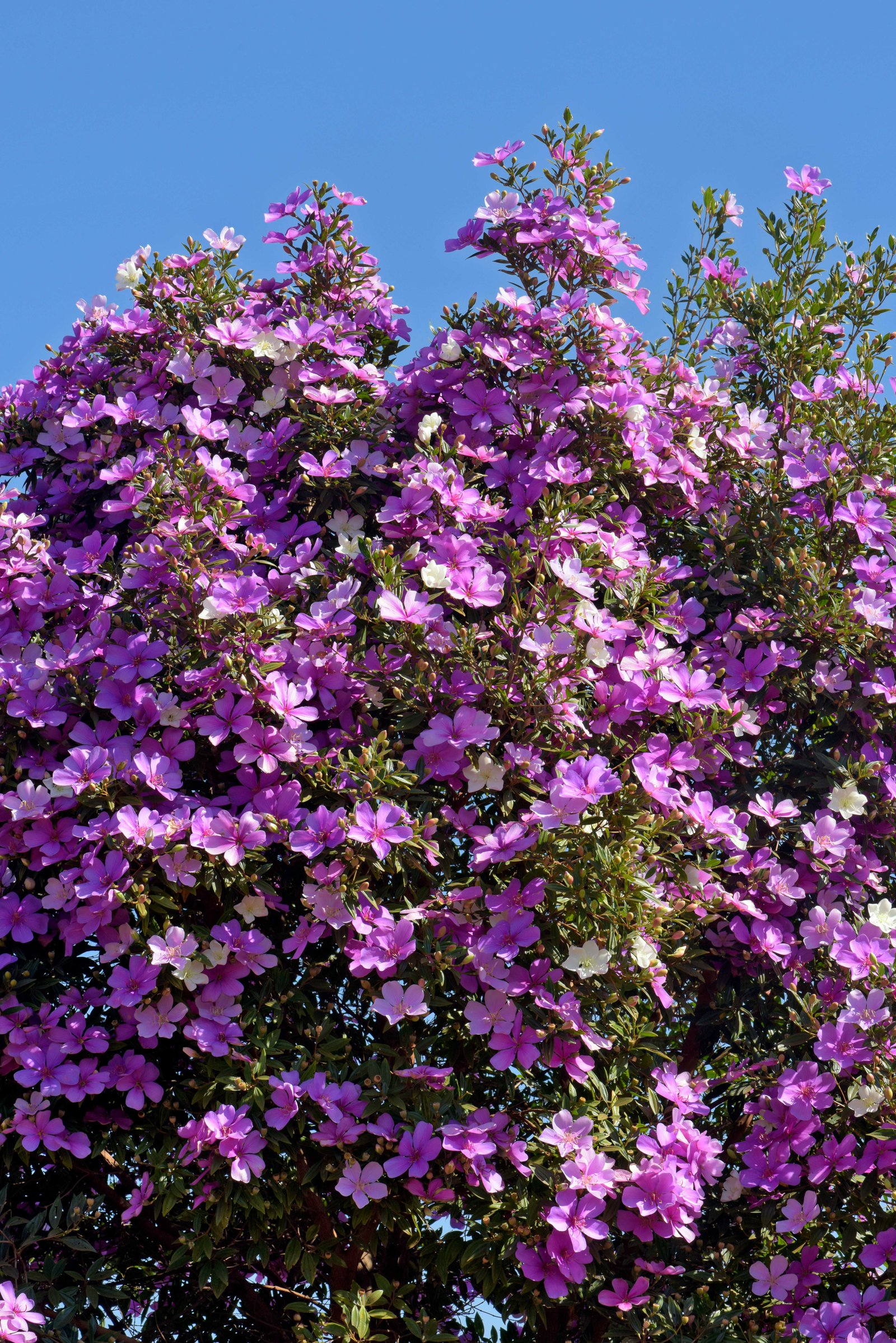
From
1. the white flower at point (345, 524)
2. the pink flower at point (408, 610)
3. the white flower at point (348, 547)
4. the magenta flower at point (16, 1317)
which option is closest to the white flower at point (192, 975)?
the magenta flower at point (16, 1317)

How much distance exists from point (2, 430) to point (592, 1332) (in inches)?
134

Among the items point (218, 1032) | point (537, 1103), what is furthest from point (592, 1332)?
point (218, 1032)

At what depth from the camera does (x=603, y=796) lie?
347cm

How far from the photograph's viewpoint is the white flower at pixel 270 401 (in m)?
4.29

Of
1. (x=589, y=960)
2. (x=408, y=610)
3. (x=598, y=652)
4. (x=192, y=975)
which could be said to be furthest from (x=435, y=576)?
(x=192, y=975)

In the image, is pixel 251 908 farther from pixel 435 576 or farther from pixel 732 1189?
pixel 732 1189

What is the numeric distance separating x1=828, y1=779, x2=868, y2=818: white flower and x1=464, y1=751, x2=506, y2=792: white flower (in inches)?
41.7

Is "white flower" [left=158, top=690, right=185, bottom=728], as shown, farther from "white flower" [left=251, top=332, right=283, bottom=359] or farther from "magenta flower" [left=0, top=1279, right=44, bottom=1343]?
"magenta flower" [left=0, top=1279, right=44, bottom=1343]

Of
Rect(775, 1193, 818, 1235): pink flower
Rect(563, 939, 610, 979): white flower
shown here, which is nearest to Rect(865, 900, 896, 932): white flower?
Rect(775, 1193, 818, 1235): pink flower

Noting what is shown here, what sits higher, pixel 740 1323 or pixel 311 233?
pixel 311 233

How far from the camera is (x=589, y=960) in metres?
3.36

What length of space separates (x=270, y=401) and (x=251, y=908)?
163 cm

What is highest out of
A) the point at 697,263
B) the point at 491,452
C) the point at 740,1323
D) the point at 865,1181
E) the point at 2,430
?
the point at 697,263

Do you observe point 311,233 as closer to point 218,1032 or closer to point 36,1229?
point 218,1032
